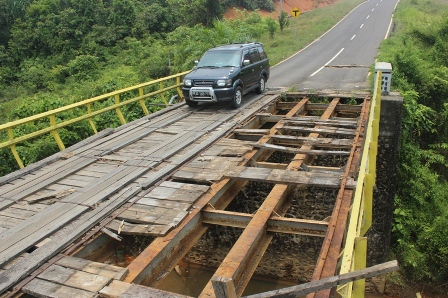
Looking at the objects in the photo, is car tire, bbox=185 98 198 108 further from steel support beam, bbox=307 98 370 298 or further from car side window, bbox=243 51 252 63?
steel support beam, bbox=307 98 370 298

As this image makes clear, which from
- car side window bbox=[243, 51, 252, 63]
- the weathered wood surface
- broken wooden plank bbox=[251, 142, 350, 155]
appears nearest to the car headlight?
car side window bbox=[243, 51, 252, 63]

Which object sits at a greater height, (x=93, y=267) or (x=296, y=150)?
(x=296, y=150)

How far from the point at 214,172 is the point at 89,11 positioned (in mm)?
31614

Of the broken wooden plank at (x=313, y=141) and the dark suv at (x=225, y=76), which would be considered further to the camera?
the dark suv at (x=225, y=76)

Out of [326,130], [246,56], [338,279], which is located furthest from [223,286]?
[246,56]

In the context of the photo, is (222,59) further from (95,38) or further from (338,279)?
(95,38)

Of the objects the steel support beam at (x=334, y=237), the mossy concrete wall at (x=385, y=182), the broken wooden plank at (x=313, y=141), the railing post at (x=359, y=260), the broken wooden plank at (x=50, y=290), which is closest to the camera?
the railing post at (x=359, y=260)

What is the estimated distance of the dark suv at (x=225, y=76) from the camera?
1248cm

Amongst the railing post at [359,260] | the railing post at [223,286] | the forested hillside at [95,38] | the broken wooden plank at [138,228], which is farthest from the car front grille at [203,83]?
the forested hillside at [95,38]

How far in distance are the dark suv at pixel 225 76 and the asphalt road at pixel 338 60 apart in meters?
2.12

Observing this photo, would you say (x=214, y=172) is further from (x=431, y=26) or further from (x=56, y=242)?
(x=431, y=26)

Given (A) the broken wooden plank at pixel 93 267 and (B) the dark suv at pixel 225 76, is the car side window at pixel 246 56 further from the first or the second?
(A) the broken wooden plank at pixel 93 267

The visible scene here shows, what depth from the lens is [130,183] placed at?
762cm

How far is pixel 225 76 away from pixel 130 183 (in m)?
5.93
